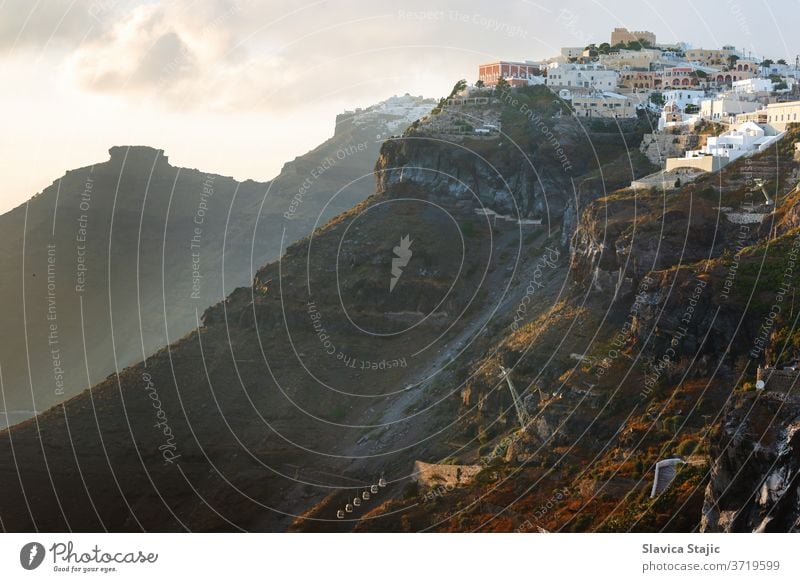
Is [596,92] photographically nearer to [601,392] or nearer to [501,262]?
[501,262]

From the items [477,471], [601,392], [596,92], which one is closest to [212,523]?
[477,471]

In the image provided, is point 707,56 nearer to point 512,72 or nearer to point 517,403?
point 512,72

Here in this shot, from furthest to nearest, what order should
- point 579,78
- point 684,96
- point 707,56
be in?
point 707,56 → point 579,78 → point 684,96

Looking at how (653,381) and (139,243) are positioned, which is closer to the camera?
(653,381)

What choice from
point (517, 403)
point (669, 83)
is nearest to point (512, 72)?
point (669, 83)

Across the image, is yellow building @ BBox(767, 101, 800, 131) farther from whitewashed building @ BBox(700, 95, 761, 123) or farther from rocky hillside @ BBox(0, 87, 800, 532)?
whitewashed building @ BBox(700, 95, 761, 123)

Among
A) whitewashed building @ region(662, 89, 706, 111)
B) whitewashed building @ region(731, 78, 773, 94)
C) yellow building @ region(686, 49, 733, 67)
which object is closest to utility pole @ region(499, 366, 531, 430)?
whitewashed building @ region(731, 78, 773, 94)

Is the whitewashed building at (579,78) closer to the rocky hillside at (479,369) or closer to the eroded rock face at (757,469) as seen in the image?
the rocky hillside at (479,369)
